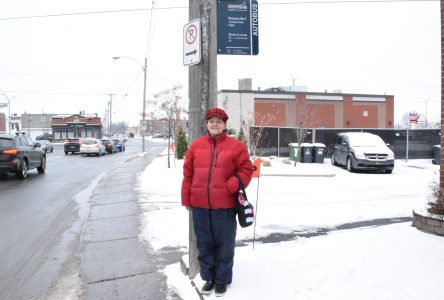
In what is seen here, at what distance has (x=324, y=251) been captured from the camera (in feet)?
19.0

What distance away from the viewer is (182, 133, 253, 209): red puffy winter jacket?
4.27 m

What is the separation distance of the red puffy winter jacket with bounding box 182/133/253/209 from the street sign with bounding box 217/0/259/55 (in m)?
1.27

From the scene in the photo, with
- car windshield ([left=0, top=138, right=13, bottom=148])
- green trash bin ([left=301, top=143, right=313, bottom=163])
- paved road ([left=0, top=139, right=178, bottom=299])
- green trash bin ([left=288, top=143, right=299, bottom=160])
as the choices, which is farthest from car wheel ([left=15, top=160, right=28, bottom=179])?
green trash bin ([left=301, top=143, right=313, bottom=163])

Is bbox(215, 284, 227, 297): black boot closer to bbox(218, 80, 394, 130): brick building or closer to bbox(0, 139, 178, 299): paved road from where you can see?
bbox(0, 139, 178, 299): paved road

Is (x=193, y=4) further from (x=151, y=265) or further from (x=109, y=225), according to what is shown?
(x=109, y=225)

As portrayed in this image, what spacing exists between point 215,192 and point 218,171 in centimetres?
21

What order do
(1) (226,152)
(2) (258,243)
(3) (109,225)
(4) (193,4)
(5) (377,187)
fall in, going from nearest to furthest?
(1) (226,152)
(4) (193,4)
(2) (258,243)
(3) (109,225)
(5) (377,187)

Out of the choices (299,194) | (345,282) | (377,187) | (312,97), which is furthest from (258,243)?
(312,97)

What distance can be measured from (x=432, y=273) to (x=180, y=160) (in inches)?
716

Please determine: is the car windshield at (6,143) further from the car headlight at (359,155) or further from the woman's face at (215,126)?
the woman's face at (215,126)

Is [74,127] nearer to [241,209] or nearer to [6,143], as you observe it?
[6,143]

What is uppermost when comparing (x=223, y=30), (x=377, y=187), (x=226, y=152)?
(x=223, y=30)

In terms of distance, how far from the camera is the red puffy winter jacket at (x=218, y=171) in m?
4.27

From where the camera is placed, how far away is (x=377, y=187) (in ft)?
44.4
